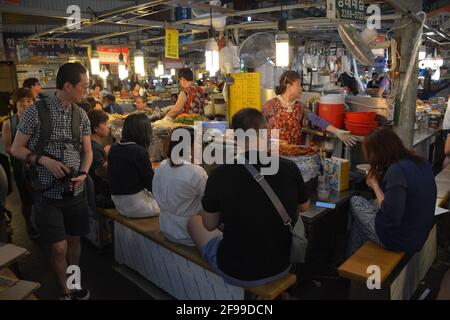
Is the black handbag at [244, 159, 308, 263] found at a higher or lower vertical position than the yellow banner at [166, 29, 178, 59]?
lower

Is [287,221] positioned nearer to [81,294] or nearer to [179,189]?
[179,189]

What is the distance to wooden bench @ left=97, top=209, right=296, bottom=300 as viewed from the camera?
3.02m

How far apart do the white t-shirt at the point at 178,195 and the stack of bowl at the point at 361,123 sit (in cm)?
219

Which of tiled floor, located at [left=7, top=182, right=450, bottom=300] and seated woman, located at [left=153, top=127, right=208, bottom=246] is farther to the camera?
tiled floor, located at [left=7, top=182, right=450, bottom=300]

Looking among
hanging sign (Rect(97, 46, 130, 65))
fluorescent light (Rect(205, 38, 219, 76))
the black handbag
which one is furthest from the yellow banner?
the black handbag

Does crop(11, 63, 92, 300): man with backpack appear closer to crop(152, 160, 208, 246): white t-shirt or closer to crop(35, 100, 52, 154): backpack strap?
crop(35, 100, 52, 154): backpack strap

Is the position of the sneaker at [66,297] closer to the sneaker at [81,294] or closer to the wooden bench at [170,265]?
the sneaker at [81,294]

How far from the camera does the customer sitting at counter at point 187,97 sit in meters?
6.45

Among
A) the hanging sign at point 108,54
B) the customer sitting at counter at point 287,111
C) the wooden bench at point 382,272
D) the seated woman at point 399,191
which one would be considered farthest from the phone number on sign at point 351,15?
the hanging sign at point 108,54

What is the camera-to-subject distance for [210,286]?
3.24 m

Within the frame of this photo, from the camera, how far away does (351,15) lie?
395 centimetres

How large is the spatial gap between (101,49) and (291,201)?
9.51 metres

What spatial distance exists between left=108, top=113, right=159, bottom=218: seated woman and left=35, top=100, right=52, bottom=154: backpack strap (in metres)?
0.84
